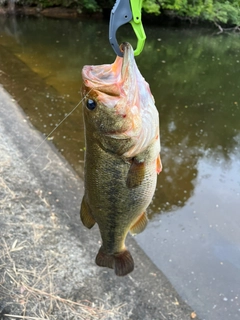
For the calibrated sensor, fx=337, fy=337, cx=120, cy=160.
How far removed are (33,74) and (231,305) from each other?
725cm

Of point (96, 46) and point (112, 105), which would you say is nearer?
point (112, 105)

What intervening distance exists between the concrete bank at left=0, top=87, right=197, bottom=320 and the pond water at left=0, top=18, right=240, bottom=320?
51 cm

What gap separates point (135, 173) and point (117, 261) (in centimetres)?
66

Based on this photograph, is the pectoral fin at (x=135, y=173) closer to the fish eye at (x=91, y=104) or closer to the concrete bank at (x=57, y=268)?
the fish eye at (x=91, y=104)

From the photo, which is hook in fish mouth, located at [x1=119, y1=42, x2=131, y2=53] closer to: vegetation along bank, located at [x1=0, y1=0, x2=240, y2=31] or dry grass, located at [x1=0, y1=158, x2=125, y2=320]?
dry grass, located at [x1=0, y1=158, x2=125, y2=320]

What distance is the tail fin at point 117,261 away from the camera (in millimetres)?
2023

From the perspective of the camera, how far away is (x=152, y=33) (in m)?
16.2

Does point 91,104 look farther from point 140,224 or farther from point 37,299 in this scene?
point 37,299

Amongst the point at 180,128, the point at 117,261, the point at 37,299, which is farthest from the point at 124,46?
the point at 180,128

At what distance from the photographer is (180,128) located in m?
7.47

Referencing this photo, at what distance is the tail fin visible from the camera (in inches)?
79.7

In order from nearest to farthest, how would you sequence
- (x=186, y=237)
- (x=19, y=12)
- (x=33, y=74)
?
(x=186, y=237), (x=33, y=74), (x=19, y=12)

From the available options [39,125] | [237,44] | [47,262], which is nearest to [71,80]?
[39,125]

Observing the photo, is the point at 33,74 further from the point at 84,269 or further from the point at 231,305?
the point at 231,305
